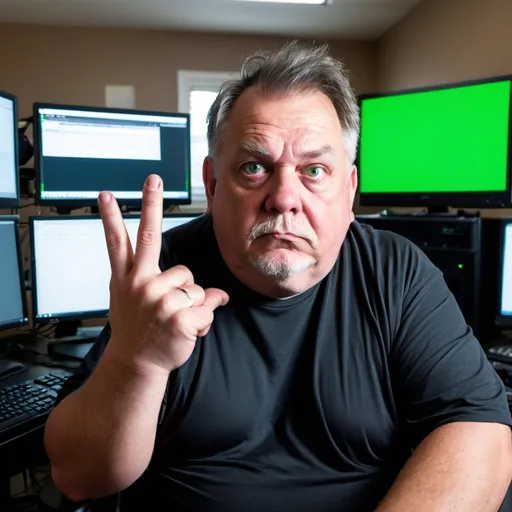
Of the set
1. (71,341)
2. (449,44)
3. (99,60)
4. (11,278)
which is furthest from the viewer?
(99,60)

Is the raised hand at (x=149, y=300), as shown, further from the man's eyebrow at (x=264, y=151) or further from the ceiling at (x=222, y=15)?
the ceiling at (x=222, y=15)

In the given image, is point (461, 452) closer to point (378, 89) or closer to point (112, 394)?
point (112, 394)

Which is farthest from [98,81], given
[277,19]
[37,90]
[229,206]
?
[229,206]

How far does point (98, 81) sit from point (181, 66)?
0.65 metres

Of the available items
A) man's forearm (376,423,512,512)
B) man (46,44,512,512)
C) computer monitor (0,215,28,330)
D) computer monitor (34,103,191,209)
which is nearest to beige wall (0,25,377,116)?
computer monitor (34,103,191,209)

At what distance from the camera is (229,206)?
3.06 feet

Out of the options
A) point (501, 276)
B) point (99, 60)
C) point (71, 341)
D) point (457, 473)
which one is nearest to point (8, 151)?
point (71, 341)

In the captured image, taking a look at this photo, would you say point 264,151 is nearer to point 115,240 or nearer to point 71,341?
point 115,240

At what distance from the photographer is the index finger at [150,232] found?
28.4 inches

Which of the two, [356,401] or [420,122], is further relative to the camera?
[420,122]

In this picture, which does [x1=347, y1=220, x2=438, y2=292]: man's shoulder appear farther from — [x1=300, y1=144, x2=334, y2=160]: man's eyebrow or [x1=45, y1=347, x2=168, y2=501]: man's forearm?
[x1=45, y1=347, x2=168, y2=501]: man's forearm

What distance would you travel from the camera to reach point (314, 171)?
0.93 m

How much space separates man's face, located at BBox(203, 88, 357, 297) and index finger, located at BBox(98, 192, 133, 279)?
0.78 feet

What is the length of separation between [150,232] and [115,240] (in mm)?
53
